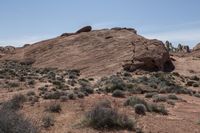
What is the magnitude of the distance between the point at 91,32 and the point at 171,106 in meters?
45.7

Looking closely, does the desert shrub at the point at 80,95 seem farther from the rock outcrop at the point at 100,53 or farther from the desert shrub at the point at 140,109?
the rock outcrop at the point at 100,53

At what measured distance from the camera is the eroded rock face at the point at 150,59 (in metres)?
51.9

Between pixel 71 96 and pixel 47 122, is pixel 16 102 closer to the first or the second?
pixel 71 96

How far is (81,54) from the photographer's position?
6066 centimetres

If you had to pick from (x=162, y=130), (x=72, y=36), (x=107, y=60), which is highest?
(x=72, y=36)

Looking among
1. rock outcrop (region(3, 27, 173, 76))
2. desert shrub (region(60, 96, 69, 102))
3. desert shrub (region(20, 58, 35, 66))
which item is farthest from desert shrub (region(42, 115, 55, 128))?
desert shrub (region(20, 58, 35, 66))

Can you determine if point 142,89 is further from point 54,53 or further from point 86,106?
point 54,53

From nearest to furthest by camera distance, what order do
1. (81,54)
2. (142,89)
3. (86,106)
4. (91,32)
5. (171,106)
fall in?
1. (86,106)
2. (171,106)
3. (142,89)
4. (81,54)
5. (91,32)

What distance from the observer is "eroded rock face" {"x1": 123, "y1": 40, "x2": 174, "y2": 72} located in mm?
51938

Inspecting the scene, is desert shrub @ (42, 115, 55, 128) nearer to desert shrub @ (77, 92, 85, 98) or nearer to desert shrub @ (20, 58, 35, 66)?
desert shrub @ (77, 92, 85, 98)

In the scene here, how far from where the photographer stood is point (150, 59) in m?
52.3

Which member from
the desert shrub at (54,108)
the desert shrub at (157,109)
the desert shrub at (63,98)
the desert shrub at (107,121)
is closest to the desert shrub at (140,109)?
the desert shrub at (157,109)

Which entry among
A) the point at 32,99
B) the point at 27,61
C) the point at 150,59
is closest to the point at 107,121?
the point at 32,99

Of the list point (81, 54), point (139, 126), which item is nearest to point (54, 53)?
point (81, 54)
